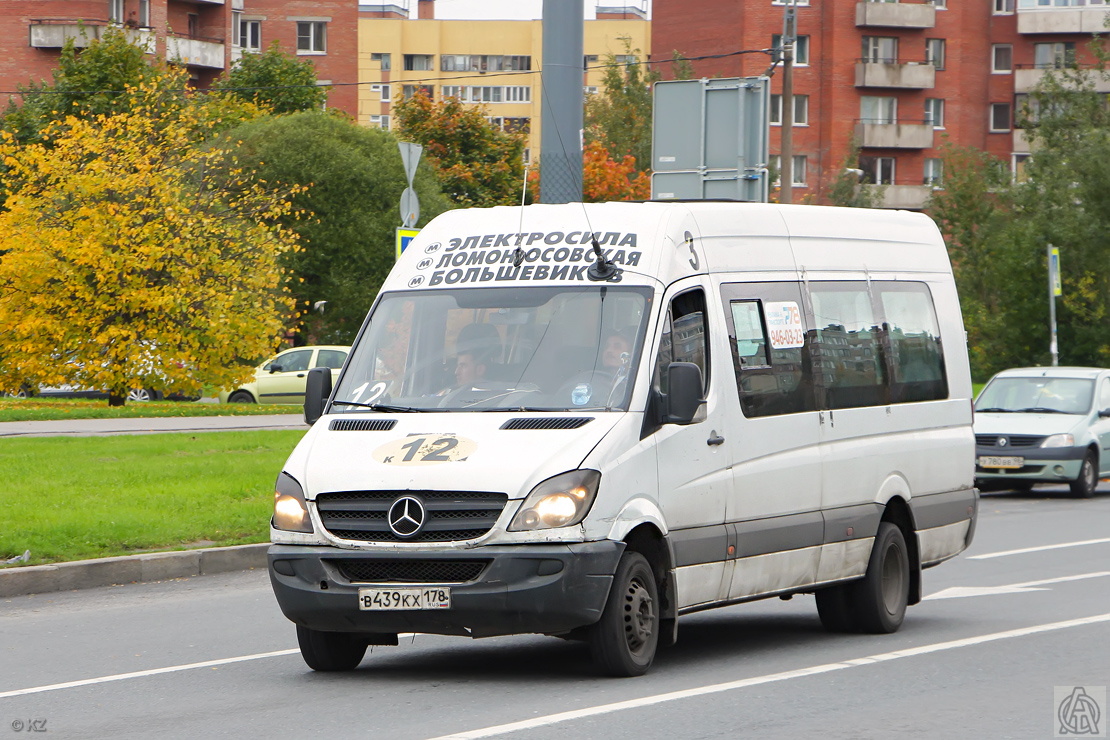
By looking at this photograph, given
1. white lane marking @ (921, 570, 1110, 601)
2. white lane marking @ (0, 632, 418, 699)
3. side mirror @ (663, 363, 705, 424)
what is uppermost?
side mirror @ (663, 363, 705, 424)

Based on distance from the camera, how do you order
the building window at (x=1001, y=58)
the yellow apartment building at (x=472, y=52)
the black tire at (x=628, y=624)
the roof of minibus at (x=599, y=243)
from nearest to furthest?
the black tire at (x=628, y=624)
the roof of minibus at (x=599, y=243)
the building window at (x=1001, y=58)
the yellow apartment building at (x=472, y=52)

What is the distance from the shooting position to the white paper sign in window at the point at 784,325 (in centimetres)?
972

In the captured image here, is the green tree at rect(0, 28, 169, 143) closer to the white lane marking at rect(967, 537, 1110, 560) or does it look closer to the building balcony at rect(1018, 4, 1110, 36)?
the white lane marking at rect(967, 537, 1110, 560)

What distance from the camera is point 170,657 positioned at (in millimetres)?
9406

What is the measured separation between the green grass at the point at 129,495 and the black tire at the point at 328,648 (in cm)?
455

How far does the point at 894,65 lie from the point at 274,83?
29.1 metres

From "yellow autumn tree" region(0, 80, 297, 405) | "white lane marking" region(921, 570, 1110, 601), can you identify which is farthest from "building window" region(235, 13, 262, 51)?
"white lane marking" region(921, 570, 1110, 601)

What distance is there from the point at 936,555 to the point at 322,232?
40844mm

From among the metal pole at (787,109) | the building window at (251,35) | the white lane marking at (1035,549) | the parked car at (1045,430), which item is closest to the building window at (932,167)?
the building window at (251,35)

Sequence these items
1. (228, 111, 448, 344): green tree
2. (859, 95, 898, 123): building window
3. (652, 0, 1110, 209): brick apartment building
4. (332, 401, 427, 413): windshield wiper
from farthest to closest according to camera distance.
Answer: (859, 95, 898, 123): building window → (652, 0, 1110, 209): brick apartment building → (228, 111, 448, 344): green tree → (332, 401, 427, 413): windshield wiper

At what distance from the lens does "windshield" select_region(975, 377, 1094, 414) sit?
23375 mm

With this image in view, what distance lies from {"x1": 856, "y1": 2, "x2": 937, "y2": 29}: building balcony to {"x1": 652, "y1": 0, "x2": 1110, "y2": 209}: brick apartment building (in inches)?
1.7

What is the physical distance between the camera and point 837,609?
10.4 m

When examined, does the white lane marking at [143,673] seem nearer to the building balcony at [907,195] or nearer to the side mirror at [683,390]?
the side mirror at [683,390]
